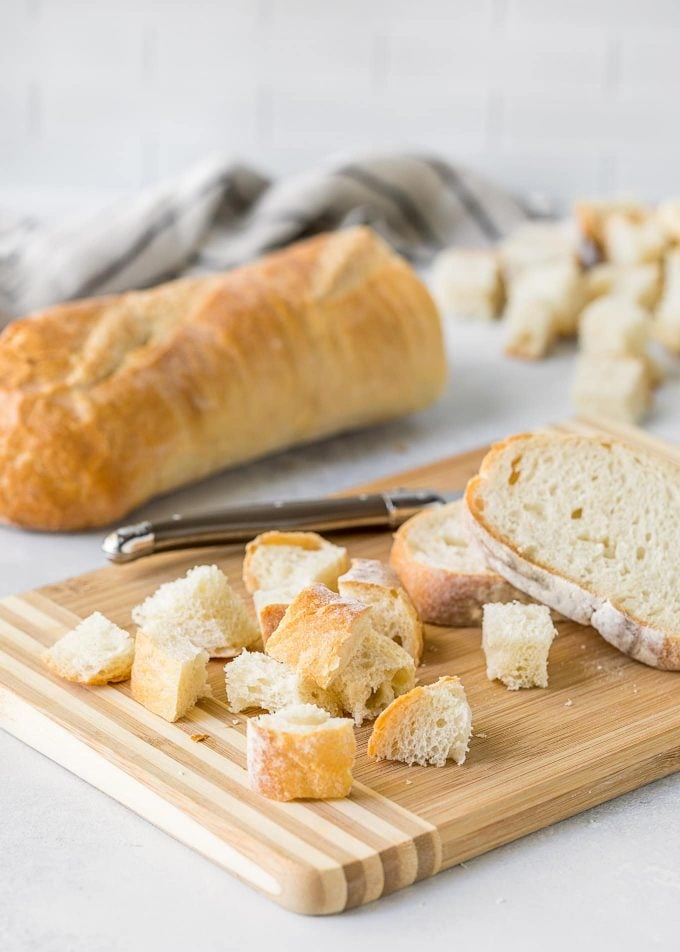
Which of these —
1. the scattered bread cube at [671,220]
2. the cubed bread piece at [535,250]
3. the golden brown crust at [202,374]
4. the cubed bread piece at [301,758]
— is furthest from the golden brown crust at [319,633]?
the scattered bread cube at [671,220]

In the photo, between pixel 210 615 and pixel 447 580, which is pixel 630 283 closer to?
pixel 447 580

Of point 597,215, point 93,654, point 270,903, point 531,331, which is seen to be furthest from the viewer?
point 597,215

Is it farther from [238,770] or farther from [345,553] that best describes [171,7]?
[238,770]

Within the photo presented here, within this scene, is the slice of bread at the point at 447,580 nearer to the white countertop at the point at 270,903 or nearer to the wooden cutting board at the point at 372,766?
the wooden cutting board at the point at 372,766

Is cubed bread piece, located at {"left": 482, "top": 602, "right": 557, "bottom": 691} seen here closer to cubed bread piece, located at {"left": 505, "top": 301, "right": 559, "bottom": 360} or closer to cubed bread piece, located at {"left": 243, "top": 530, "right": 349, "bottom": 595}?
cubed bread piece, located at {"left": 243, "top": 530, "right": 349, "bottom": 595}

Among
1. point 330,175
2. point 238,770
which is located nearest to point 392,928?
point 238,770

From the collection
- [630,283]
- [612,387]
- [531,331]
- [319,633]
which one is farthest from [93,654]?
[630,283]

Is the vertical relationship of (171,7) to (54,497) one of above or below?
above

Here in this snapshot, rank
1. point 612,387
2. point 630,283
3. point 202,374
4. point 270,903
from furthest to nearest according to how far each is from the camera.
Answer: point 630,283 → point 612,387 → point 202,374 → point 270,903
